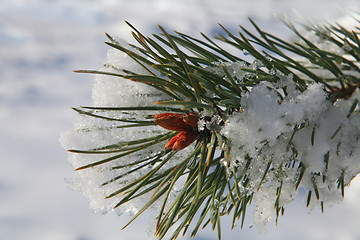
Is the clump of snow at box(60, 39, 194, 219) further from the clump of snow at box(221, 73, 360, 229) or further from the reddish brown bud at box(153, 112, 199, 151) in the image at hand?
the clump of snow at box(221, 73, 360, 229)

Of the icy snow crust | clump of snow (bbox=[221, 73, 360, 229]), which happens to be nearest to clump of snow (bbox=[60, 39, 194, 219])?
the icy snow crust

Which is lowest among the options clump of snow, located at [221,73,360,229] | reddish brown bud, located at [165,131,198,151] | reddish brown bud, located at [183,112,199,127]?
clump of snow, located at [221,73,360,229]

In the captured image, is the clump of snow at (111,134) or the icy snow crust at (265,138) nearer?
the icy snow crust at (265,138)

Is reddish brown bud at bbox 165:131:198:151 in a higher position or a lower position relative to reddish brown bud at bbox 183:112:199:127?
lower

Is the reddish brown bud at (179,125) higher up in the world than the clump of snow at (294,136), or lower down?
higher up

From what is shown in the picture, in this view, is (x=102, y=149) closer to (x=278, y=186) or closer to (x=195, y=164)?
(x=195, y=164)

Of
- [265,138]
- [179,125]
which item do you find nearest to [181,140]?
[179,125]

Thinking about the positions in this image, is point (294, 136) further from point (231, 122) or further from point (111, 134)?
point (111, 134)

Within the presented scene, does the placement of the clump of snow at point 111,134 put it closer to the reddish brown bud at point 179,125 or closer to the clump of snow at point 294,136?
the reddish brown bud at point 179,125

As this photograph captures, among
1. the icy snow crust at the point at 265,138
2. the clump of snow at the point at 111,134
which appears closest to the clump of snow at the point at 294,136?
the icy snow crust at the point at 265,138
